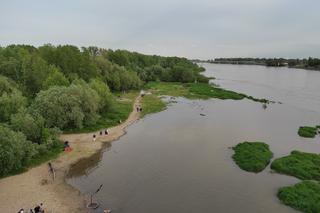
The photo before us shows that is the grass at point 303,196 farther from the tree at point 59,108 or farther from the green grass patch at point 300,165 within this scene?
the tree at point 59,108

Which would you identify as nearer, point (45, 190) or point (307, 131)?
point (45, 190)

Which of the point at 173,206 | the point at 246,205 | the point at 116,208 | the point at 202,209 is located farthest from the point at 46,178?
the point at 246,205

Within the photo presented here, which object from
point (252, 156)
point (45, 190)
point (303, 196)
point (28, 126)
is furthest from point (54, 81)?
point (303, 196)

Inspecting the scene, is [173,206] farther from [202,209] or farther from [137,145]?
[137,145]

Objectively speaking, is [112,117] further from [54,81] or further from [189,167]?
[189,167]

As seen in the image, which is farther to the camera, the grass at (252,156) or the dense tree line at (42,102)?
the grass at (252,156)

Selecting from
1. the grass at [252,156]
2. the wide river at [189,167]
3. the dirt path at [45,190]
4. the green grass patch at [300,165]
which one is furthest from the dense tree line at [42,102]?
the green grass patch at [300,165]
